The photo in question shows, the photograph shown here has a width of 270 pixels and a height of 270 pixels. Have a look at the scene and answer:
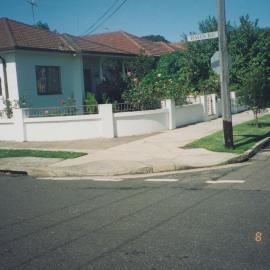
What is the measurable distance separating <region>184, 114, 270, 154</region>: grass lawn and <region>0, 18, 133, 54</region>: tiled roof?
31.7 feet

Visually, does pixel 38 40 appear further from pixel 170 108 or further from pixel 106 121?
pixel 170 108

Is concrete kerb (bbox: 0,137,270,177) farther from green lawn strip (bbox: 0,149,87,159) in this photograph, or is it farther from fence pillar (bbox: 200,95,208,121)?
fence pillar (bbox: 200,95,208,121)

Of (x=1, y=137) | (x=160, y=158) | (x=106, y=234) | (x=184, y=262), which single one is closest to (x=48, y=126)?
(x=1, y=137)

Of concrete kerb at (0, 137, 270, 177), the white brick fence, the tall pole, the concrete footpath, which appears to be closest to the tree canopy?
the white brick fence

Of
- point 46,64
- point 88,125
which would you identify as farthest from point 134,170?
point 46,64

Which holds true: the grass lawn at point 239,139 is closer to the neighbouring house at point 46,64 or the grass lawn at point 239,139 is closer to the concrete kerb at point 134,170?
the concrete kerb at point 134,170

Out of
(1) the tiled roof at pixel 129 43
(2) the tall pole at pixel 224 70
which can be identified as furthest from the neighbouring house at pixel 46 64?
(2) the tall pole at pixel 224 70

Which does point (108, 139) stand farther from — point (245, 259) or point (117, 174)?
point (245, 259)

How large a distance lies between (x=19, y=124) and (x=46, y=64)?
510 cm

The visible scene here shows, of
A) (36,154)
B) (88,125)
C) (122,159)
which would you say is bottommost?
(122,159)

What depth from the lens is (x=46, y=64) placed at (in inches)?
808

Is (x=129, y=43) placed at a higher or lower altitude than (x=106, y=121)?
higher

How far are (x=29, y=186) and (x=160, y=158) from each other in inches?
146

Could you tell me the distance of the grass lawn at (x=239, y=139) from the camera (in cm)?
1210
